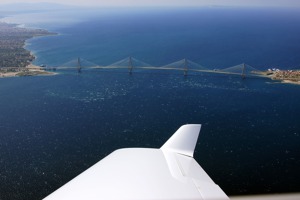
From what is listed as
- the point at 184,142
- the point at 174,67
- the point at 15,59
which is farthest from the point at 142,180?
the point at 15,59

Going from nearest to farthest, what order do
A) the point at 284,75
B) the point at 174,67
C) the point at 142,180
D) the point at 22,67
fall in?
the point at 142,180 → the point at 284,75 → the point at 174,67 → the point at 22,67

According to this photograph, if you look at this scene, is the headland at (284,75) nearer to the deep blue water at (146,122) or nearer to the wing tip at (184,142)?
the deep blue water at (146,122)

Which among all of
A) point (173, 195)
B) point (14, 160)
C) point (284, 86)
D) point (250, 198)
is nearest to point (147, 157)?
point (173, 195)

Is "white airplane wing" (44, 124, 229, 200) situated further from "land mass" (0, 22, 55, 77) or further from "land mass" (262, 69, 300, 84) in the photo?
"land mass" (0, 22, 55, 77)

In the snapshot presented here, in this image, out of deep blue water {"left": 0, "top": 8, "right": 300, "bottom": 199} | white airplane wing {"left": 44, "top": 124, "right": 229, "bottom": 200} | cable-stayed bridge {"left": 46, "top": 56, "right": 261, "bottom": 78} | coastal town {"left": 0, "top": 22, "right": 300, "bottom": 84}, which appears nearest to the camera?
white airplane wing {"left": 44, "top": 124, "right": 229, "bottom": 200}

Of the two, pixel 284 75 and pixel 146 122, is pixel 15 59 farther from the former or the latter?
pixel 284 75

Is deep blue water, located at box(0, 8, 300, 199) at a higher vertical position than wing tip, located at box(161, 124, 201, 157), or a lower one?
lower

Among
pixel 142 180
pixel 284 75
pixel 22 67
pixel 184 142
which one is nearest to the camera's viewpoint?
pixel 142 180

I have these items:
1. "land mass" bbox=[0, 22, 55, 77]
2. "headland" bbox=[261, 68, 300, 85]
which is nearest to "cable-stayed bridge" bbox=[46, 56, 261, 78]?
"headland" bbox=[261, 68, 300, 85]

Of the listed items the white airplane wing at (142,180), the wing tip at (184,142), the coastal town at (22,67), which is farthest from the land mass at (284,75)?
the white airplane wing at (142,180)
